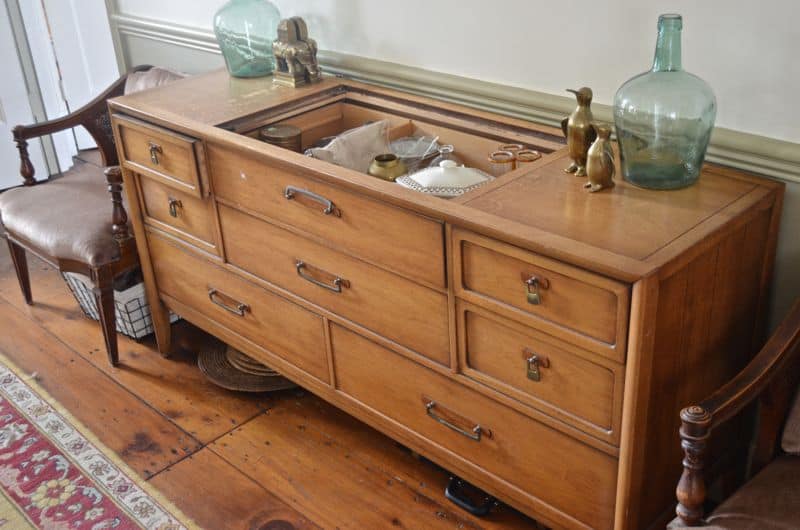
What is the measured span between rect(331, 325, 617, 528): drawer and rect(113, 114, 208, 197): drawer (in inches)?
24.1

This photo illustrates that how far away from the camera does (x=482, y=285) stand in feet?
6.07

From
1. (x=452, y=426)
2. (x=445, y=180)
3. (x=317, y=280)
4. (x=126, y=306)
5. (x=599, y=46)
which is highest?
(x=599, y=46)

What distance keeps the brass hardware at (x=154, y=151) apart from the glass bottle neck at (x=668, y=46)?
145cm

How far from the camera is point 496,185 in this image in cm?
194

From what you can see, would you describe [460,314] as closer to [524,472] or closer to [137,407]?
[524,472]

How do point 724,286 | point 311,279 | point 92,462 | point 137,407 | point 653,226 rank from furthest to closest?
point 137,407 < point 92,462 < point 311,279 < point 724,286 < point 653,226

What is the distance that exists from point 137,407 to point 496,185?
4.96 ft

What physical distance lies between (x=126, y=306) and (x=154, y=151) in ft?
2.47

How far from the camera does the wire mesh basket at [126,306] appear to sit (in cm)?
309

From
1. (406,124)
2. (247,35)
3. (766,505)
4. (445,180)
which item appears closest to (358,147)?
(406,124)

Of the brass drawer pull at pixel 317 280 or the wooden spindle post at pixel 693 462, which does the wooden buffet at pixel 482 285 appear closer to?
the brass drawer pull at pixel 317 280

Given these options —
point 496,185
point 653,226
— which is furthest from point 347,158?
point 653,226

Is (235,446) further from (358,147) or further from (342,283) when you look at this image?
(358,147)

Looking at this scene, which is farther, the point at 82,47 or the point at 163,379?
the point at 82,47
